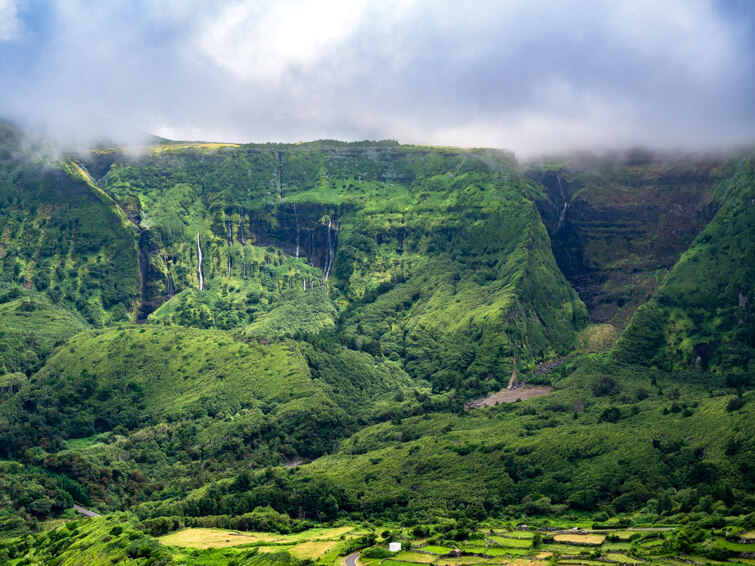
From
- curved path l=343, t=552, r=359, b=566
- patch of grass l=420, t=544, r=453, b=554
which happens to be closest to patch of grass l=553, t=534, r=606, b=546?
patch of grass l=420, t=544, r=453, b=554

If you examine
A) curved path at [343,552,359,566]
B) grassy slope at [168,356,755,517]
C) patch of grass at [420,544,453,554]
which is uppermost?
curved path at [343,552,359,566]

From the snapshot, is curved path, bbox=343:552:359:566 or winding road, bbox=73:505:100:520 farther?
winding road, bbox=73:505:100:520

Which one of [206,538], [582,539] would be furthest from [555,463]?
[206,538]

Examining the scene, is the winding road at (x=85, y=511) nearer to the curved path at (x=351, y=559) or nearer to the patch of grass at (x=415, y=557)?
the curved path at (x=351, y=559)

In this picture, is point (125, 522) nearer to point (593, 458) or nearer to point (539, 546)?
point (539, 546)

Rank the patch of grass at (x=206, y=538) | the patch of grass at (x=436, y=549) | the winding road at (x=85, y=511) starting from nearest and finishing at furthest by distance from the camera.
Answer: the patch of grass at (x=436, y=549)
the patch of grass at (x=206, y=538)
the winding road at (x=85, y=511)

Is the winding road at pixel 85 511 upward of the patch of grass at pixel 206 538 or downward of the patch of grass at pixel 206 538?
downward

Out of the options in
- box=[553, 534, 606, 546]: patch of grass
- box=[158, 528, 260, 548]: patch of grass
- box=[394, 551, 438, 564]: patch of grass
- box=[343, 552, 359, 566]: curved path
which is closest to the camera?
box=[343, 552, 359, 566]: curved path

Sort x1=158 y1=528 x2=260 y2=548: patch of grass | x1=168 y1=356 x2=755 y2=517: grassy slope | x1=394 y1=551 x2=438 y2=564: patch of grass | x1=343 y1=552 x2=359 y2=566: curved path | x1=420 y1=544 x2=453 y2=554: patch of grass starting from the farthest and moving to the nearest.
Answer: x1=168 y1=356 x2=755 y2=517: grassy slope, x1=158 y1=528 x2=260 y2=548: patch of grass, x1=420 y1=544 x2=453 y2=554: patch of grass, x1=394 y1=551 x2=438 y2=564: patch of grass, x1=343 y1=552 x2=359 y2=566: curved path

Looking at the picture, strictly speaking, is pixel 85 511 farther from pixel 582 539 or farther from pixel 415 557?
pixel 582 539

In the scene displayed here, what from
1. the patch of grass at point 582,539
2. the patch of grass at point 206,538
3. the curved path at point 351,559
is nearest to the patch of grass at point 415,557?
the curved path at point 351,559

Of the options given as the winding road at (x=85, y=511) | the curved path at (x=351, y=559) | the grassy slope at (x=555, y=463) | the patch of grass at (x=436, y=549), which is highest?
the curved path at (x=351, y=559)

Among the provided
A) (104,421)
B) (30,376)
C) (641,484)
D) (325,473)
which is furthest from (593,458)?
(30,376)

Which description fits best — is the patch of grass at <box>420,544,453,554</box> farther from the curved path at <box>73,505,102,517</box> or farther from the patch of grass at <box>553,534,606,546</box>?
the curved path at <box>73,505,102,517</box>
